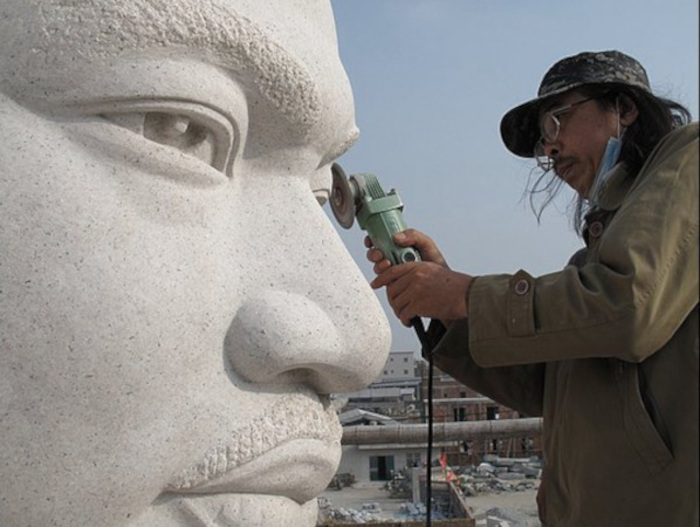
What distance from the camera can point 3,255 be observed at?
111 centimetres

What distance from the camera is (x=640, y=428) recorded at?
4.39ft

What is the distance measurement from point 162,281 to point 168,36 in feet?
1.22

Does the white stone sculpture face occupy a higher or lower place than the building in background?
higher

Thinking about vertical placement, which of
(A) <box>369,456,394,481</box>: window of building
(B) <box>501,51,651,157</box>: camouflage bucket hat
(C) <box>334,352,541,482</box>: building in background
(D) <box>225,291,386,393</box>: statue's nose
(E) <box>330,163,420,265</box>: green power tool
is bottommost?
(A) <box>369,456,394,481</box>: window of building

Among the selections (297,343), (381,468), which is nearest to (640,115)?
(297,343)

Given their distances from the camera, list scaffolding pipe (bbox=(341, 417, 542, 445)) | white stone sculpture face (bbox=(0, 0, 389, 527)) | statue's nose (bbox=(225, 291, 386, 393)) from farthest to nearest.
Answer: scaffolding pipe (bbox=(341, 417, 542, 445)) → statue's nose (bbox=(225, 291, 386, 393)) → white stone sculpture face (bbox=(0, 0, 389, 527))

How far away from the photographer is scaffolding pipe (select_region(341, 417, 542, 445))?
3078 mm

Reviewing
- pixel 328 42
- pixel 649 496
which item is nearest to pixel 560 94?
pixel 328 42

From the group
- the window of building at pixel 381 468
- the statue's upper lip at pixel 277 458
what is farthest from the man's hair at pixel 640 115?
the window of building at pixel 381 468

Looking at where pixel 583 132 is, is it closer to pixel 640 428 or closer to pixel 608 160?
pixel 608 160

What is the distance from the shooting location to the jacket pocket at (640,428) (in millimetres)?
1319

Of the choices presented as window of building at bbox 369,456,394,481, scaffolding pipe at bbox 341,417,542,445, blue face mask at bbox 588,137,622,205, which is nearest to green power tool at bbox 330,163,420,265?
blue face mask at bbox 588,137,622,205

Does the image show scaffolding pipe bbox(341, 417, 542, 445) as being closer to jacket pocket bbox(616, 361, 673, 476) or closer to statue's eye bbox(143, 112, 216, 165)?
jacket pocket bbox(616, 361, 673, 476)

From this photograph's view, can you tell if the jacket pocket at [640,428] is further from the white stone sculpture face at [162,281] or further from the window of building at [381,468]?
the window of building at [381,468]
